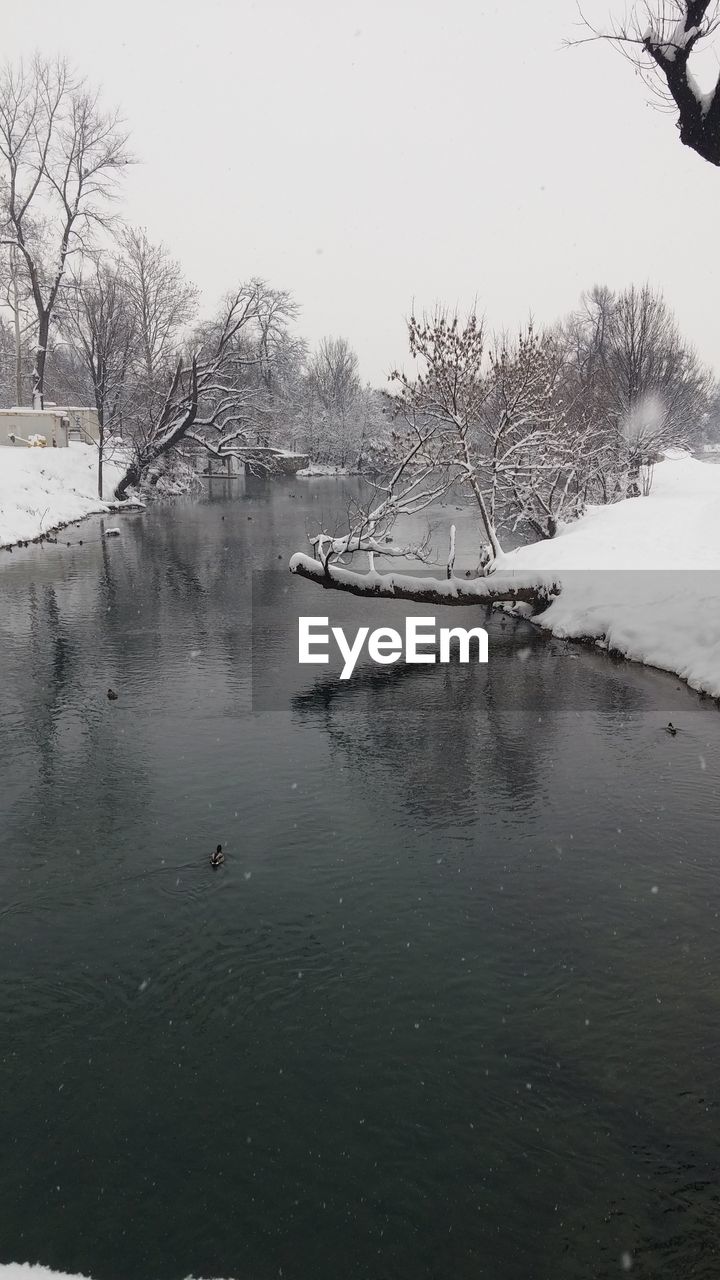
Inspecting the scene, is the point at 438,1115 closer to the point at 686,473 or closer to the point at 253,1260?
the point at 253,1260

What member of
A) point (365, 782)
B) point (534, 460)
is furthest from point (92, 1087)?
point (534, 460)

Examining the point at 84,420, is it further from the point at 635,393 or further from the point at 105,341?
the point at 635,393

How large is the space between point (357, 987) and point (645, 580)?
15.7m

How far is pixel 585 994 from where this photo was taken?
293 inches

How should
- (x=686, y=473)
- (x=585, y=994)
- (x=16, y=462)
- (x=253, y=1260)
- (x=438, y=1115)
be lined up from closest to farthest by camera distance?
(x=253, y=1260), (x=438, y=1115), (x=585, y=994), (x=16, y=462), (x=686, y=473)

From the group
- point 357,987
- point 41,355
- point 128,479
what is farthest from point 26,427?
point 357,987

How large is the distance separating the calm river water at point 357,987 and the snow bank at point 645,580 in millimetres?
2776

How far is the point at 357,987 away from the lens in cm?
755

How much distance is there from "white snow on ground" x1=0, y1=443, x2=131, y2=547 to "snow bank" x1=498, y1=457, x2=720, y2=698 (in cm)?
1959

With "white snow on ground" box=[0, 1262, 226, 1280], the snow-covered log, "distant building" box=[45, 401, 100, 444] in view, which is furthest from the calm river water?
"distant building" box=[45, 401, 100, 444]

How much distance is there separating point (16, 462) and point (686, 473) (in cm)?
3422

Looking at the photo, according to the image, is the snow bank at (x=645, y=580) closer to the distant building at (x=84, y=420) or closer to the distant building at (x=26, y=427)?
the distant building at (x=26, y=427)

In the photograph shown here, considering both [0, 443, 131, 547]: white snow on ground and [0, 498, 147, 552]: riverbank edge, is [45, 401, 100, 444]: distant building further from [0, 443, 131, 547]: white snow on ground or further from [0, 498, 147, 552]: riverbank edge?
[0, 498, 147, 552]: riverbank edge

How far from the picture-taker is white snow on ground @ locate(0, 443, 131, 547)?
3281 centimetres
